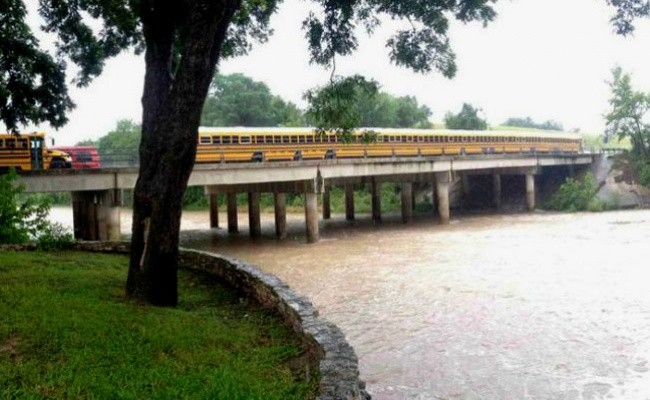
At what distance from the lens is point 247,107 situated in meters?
64.0

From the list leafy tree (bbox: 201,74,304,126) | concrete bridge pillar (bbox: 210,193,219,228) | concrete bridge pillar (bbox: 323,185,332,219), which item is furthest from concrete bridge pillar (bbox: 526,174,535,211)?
leafy tree (bbox: 201,74,304,126)

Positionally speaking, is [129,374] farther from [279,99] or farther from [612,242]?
[279,99]

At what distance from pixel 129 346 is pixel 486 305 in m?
9.44

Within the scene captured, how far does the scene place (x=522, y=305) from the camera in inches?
543

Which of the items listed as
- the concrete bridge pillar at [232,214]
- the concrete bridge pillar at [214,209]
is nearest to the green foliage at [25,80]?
the concrete bridge pillar at [232,214]

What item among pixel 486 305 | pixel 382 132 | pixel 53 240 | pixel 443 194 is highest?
pixel 382 132

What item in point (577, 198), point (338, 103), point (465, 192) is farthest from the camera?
point (465, 192)

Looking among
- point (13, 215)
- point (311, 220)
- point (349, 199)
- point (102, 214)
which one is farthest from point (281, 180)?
point (349, 199)

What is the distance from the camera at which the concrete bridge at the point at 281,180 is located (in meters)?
21.8

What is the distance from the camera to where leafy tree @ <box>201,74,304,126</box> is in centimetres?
6369

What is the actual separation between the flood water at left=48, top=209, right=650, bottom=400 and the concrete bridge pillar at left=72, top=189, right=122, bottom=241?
515 centimetres

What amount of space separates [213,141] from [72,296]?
19.7 metres

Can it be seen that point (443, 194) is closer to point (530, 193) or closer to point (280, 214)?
point (530, 193)

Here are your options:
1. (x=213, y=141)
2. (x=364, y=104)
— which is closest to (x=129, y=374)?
(x=213, y=141)
